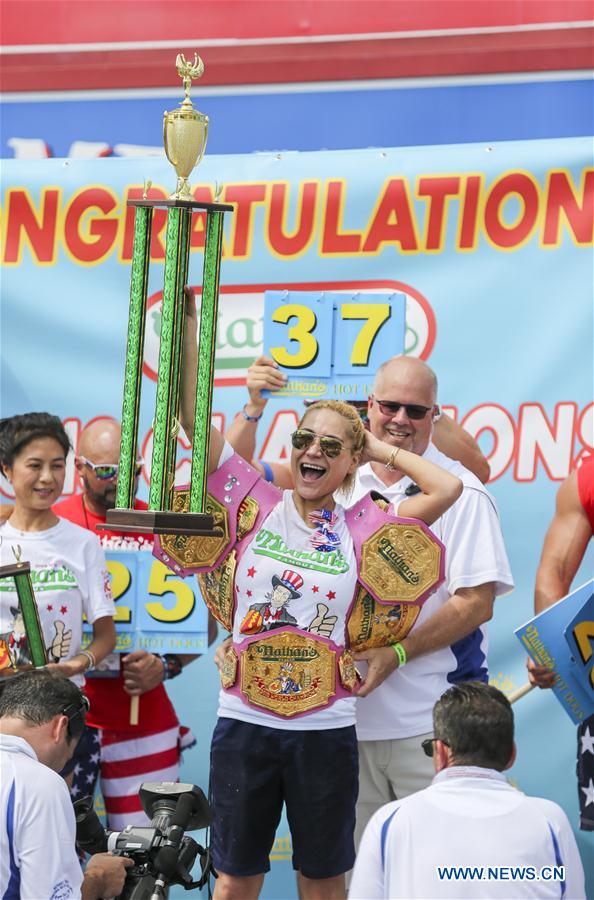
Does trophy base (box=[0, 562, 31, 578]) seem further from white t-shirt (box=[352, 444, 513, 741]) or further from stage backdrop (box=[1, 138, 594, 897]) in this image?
stage backdrop (box=[1, 138, 594, 897])

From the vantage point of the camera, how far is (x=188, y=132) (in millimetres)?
3215

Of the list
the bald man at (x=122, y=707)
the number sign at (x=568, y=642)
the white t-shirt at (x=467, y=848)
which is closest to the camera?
the white t-shirt at (x=467, y=848)

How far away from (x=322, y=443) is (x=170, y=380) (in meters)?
0.62

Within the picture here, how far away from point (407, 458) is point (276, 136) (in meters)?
2.07

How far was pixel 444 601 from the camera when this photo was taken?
4.16 metres

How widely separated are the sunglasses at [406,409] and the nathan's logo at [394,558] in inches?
21.6

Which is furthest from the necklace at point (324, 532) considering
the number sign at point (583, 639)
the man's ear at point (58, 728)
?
the man's ear at point (58, 728)

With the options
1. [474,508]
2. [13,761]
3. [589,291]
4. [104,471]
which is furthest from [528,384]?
[13,761]

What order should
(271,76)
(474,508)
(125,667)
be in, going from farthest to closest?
(271,76) → (125,667) → (474,508)

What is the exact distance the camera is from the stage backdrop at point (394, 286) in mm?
4941

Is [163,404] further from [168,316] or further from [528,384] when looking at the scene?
[528,384]

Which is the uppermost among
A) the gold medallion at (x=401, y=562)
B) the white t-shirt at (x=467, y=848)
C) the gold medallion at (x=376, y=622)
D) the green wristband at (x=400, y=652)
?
the gold medallion at (x=401, y=562)

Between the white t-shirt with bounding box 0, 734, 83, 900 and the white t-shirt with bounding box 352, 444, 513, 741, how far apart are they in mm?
1347

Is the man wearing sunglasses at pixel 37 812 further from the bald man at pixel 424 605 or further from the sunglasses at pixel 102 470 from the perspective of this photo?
the sunglasses at pixel 102 470
